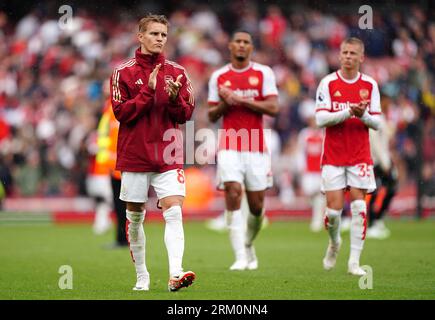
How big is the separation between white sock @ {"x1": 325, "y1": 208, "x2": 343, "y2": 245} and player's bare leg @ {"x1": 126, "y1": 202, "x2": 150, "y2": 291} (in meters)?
2.74

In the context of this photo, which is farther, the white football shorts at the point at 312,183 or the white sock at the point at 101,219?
the white football shorts at the point at 312,183

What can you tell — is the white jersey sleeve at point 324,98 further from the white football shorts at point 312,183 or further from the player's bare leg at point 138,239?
the white football shorts at point 312,183

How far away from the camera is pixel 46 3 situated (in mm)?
28875

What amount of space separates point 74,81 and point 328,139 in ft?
53.8

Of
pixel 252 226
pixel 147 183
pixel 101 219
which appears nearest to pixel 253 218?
pixel 252 226

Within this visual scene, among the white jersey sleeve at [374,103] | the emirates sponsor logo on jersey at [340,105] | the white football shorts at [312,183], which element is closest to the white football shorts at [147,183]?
the emirates sponsor logo on jersey at [340,105]

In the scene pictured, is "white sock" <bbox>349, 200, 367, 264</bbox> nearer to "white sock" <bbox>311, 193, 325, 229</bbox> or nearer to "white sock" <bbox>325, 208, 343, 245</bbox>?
"white sock" <bbox>325, 208, 343, 245</bbox>

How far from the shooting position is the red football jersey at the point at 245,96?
12250 millimetres

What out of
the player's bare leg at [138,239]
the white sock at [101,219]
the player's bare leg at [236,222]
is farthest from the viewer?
the white sock at [101,219]

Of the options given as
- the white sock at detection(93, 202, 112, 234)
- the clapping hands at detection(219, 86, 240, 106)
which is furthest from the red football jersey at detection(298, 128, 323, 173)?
the clapping hands at detection(219, 86, 240, 106)

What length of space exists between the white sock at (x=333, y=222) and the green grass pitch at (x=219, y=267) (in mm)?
416

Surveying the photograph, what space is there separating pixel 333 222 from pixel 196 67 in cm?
1733

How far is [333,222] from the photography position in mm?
11562
